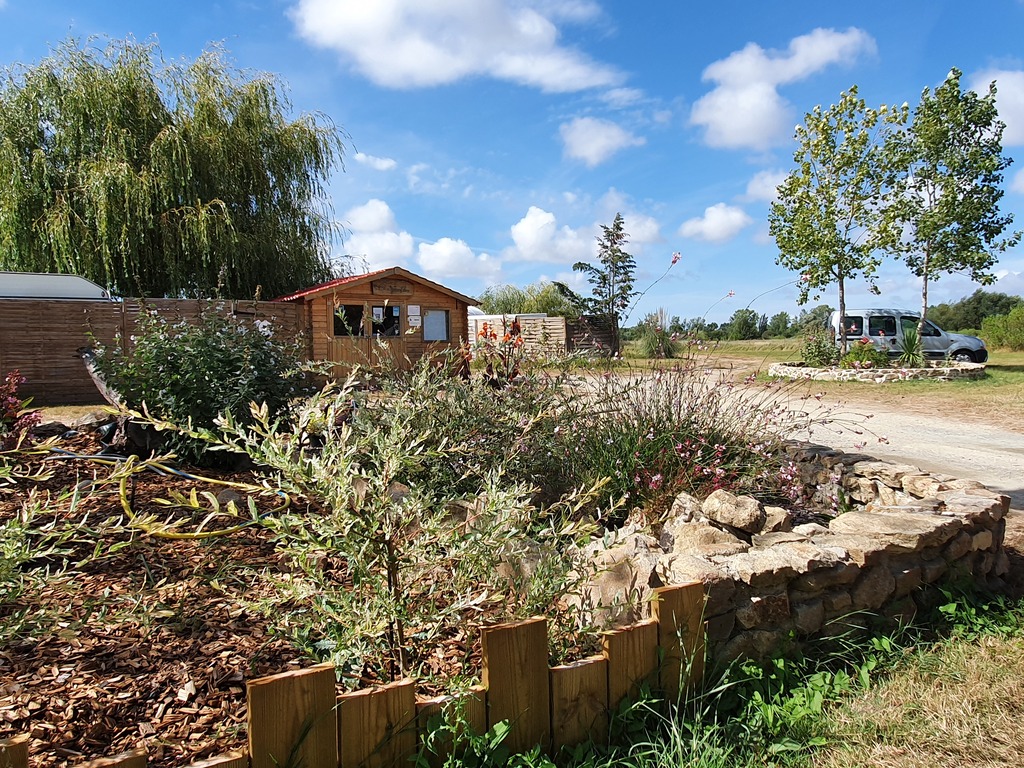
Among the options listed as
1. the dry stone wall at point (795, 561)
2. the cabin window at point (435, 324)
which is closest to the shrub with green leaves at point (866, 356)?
the cabin window at point (435, 324)

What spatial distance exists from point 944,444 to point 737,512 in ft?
19.8

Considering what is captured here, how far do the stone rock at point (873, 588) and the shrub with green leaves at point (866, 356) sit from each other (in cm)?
1445

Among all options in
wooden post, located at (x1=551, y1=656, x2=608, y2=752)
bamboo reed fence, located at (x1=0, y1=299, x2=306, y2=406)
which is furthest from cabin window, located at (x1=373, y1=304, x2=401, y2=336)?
wooden post, located at (x1=551, y1=656, x2=608, y2=752)

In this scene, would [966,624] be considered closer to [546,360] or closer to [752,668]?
[752,668]

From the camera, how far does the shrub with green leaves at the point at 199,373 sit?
12.6 feet

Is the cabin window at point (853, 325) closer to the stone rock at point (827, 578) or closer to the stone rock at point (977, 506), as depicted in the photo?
the stone rock at point (977, 506)

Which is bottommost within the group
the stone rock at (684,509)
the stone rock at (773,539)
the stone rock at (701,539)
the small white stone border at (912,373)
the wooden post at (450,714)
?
the wooden post at (450,714)

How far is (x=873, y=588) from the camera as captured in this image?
101 inches

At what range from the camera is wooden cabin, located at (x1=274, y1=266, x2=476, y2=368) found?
15.3 metres

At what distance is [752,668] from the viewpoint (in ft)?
7.21

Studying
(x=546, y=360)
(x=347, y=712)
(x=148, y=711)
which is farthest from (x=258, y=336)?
(x=347, y=712)

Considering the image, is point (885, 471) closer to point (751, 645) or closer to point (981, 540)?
point (981, 540)

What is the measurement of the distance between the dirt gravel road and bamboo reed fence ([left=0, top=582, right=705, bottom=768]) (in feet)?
9.27

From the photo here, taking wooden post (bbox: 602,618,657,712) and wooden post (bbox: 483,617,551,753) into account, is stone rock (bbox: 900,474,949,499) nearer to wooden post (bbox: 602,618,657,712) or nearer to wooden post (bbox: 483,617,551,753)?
wooden post (bbox: 602,618,657,712)
